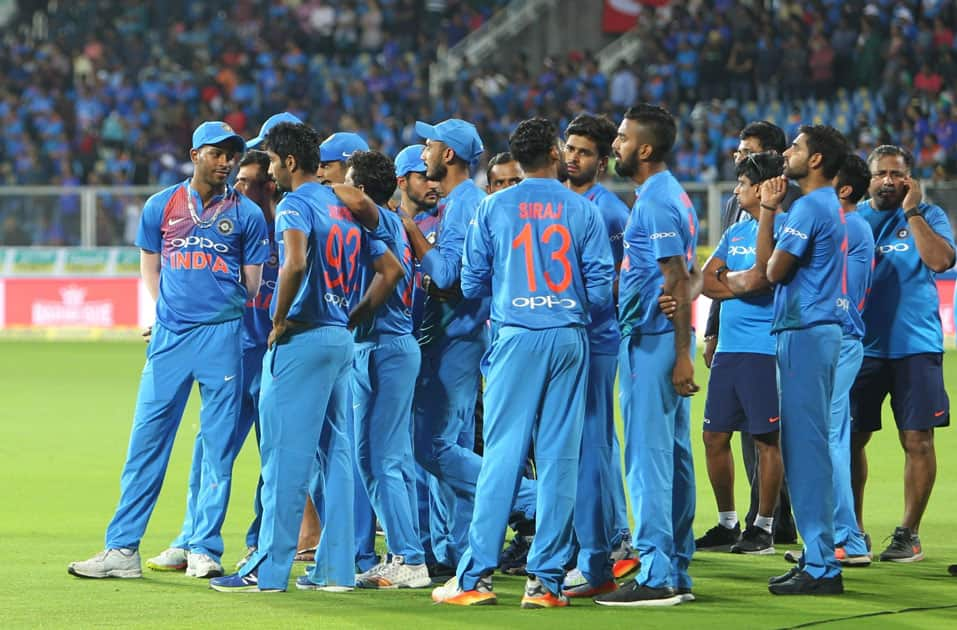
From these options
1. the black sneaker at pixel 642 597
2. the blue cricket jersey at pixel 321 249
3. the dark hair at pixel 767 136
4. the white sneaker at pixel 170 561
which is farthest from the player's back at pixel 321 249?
the dark hair at pixel 767 136

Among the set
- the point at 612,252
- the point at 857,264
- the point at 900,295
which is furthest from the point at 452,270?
the point at 900,295

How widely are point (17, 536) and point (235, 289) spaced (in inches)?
90.5

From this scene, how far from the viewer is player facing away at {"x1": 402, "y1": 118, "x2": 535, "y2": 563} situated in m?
8.17

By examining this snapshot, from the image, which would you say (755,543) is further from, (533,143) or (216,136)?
(216,136)

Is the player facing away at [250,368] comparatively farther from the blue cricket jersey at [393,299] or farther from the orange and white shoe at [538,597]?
the orange and white shoe at [538,597]

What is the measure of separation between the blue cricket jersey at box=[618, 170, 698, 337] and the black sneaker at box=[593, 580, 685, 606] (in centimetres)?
124

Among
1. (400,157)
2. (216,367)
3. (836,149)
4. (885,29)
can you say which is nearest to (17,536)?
(216,367)

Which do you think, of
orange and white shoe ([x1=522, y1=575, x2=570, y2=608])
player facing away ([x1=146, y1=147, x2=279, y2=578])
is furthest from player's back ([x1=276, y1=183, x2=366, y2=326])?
orange and white shoe ([x1=522, y1=575, x2=570, y2=608])

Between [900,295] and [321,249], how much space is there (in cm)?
366

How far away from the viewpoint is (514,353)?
23.7 feet

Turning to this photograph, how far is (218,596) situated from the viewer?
24.5 feet

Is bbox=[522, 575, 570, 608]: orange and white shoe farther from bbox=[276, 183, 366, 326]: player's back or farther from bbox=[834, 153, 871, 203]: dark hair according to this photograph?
bbox=[834, 153, 871, 203]: dark hair

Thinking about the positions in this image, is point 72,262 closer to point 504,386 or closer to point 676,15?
point 676,15

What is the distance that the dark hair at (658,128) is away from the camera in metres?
7.47
